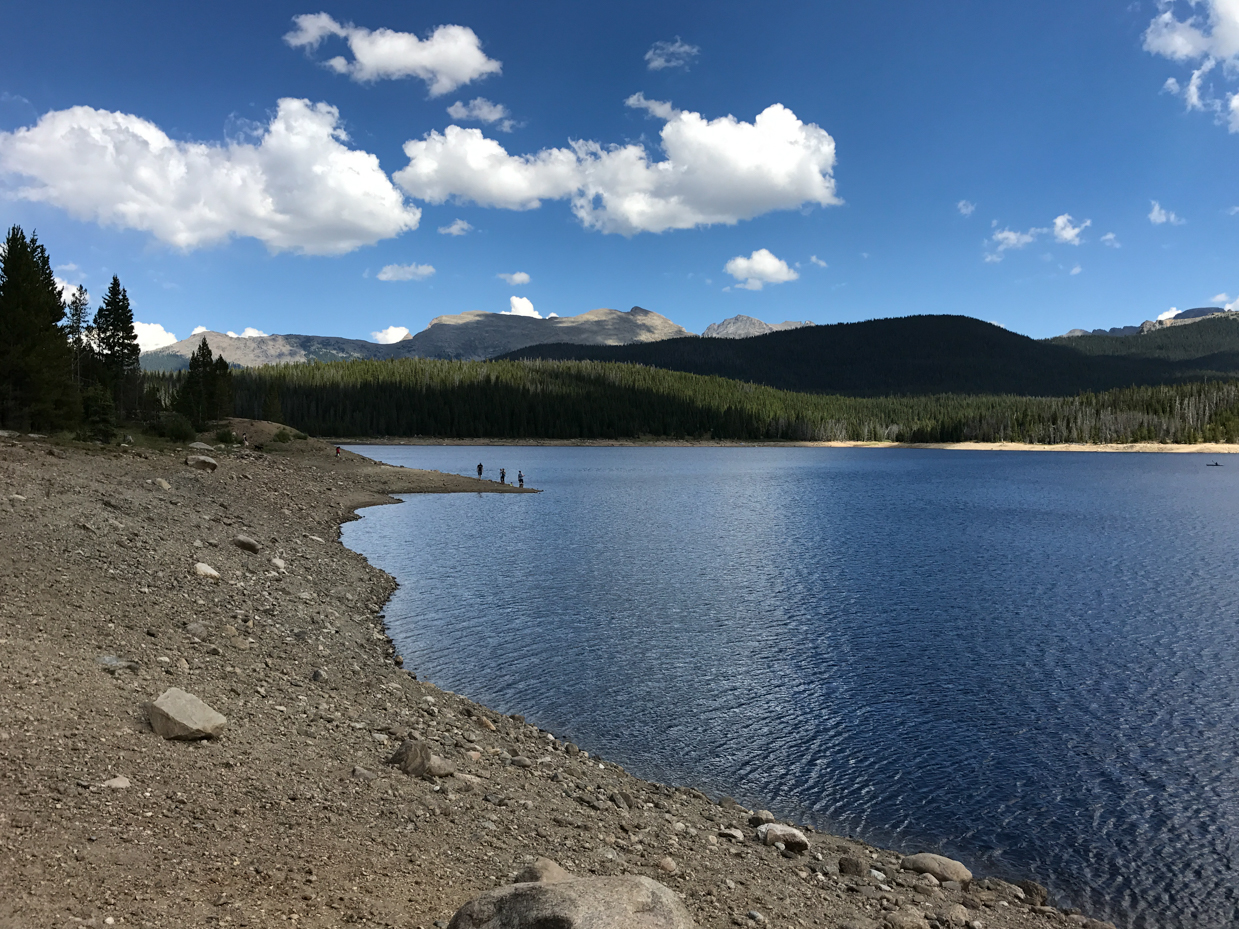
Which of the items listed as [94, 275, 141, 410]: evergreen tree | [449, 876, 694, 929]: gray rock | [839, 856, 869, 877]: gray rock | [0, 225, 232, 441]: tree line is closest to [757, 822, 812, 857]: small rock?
[839, 856, 869, 877]: gray rock

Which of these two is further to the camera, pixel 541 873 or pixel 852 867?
pixel 852 867

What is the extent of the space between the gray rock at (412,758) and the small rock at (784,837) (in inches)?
238

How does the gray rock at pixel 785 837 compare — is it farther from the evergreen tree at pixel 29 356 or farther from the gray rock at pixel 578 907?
the evergreen tree at pixel 29 356

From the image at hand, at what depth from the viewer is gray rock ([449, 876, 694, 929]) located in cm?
751

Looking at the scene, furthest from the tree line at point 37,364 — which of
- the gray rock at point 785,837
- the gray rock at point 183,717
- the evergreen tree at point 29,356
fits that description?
the gray rock at point 785,837

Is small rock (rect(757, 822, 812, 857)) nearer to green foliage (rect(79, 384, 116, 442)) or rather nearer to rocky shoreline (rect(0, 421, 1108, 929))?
rocky shoreline (rect(0, 421, 1108, 929))

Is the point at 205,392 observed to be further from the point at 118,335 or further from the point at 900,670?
the point at 900,670

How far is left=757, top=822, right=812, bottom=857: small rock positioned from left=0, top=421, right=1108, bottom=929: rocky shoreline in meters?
0.03

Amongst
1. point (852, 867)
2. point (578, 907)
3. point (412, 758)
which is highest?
point (578, 907)

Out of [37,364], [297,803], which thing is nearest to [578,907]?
[297,803]

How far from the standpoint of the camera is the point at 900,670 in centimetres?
2519

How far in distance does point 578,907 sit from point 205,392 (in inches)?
4140

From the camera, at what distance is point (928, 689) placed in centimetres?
2330

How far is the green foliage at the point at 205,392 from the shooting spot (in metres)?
88.1
